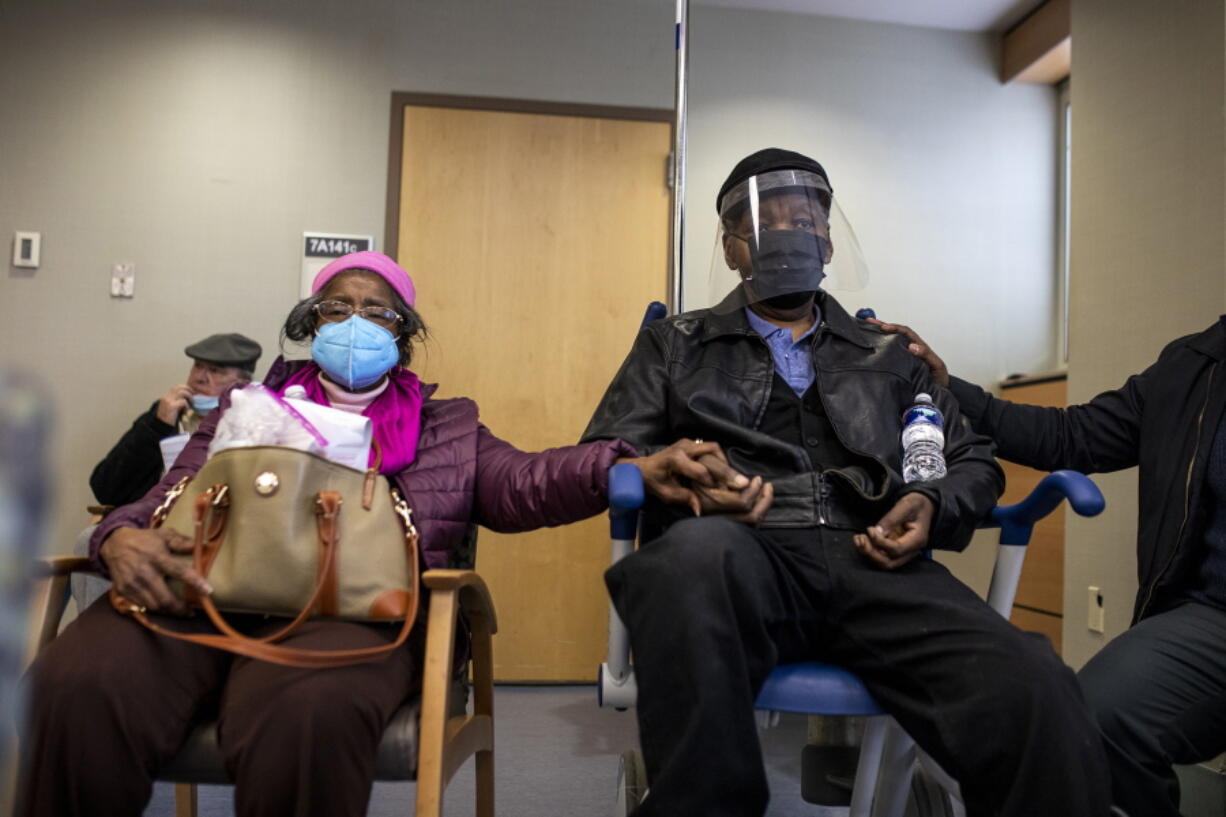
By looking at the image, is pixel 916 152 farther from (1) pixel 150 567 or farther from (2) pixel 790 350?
(1) pixel 150 567

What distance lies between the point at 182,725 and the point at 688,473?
78cm

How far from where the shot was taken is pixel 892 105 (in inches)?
152

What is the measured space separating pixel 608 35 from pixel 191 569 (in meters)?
3.05

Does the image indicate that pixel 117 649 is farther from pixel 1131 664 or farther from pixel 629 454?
pixel 1131 664

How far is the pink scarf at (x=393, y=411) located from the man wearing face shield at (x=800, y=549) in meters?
0.31

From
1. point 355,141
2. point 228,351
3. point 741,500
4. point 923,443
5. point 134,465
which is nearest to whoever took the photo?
point 741,500

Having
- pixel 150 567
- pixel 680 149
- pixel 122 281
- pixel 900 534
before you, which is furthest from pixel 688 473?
pixel 122 281

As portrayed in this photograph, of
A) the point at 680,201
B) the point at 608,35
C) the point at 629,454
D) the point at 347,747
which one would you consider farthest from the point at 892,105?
the point at 347,747

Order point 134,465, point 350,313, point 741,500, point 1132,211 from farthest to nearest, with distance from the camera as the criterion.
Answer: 1. point 134,465
2. point 1132,211
3. point 350,313
4. point 741,500

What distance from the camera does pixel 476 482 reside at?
1685mm

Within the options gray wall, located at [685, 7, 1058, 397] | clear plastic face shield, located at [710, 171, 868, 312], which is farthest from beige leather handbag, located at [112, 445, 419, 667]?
gray wall, located at [685, 7, 1058, 397]

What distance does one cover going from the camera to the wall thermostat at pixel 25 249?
347cm

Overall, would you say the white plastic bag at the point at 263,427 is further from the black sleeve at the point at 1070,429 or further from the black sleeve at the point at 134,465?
the black sleeve at the point at 134,465

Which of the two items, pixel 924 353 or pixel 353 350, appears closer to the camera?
pixel 353 350
